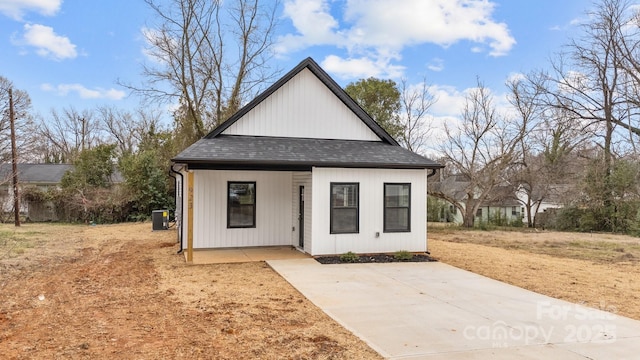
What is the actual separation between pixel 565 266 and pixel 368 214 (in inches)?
200

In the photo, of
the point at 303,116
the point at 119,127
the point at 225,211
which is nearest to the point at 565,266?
the point at 303,116

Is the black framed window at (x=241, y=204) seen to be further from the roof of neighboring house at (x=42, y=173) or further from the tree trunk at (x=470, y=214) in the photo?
the roof of neighboring house at (x=42, y=173)

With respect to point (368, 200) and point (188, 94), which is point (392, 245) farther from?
point (188, 94)

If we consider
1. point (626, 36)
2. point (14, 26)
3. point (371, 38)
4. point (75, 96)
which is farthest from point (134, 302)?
point (75, 96)

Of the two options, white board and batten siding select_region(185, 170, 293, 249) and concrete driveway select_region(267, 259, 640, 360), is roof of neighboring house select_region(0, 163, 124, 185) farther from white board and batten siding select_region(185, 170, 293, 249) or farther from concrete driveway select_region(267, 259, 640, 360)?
concrete driveway select_region(267, 259, 640, 360)

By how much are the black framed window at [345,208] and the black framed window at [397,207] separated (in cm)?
86

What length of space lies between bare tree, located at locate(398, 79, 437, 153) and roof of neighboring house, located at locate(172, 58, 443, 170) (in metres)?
13.1

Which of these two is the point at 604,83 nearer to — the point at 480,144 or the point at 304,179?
the point at 480,144

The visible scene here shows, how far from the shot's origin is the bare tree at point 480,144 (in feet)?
74.4

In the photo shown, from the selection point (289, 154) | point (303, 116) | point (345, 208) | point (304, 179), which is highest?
point (303, 116)

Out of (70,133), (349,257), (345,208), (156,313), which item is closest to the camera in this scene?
(156,313)

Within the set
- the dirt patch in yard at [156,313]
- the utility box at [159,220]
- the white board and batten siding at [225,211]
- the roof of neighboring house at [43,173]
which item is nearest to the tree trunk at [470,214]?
the white board and batten siding at [225,211]

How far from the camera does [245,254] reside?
10953mm

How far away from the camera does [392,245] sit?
435 inches
